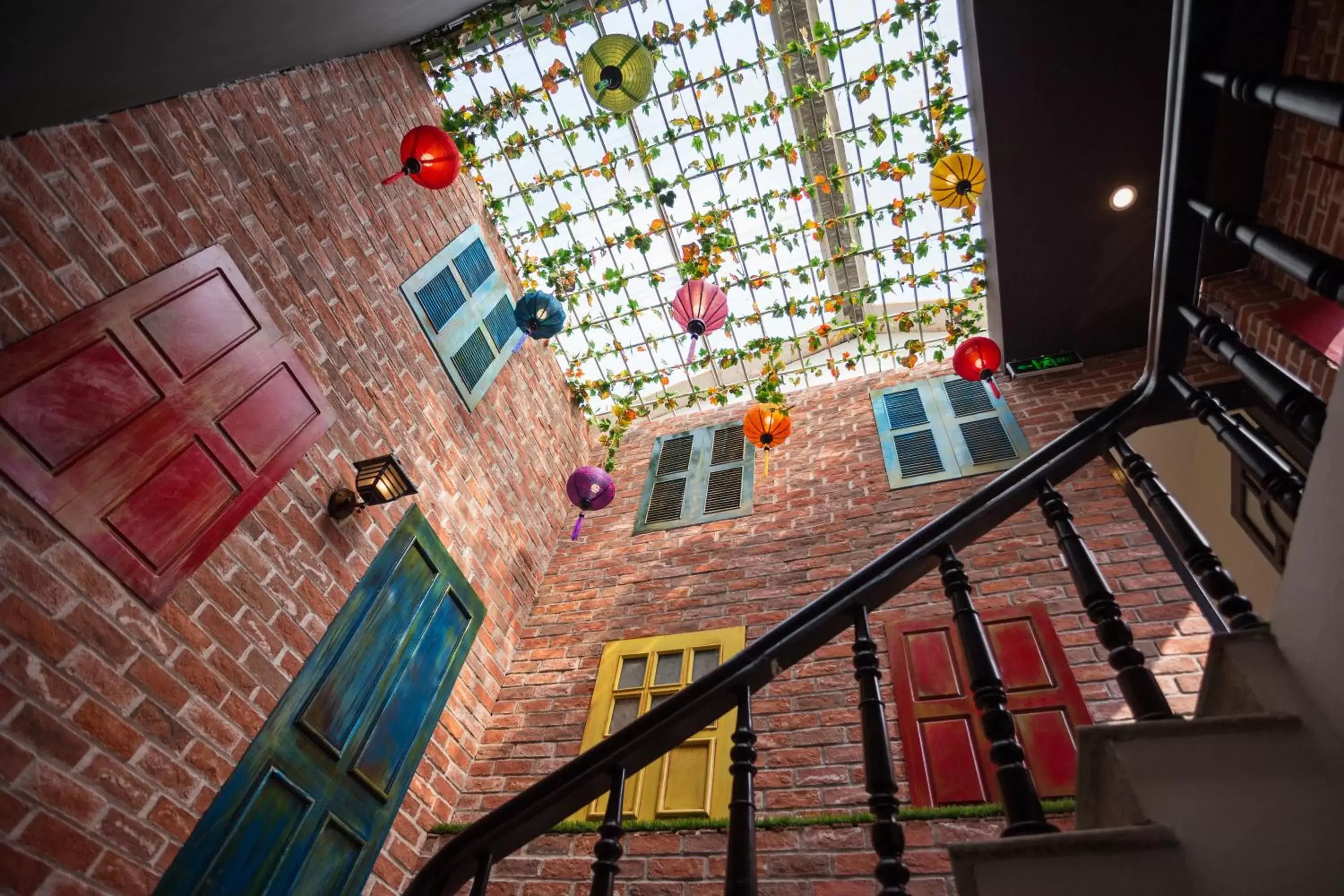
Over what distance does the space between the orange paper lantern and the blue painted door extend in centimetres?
220

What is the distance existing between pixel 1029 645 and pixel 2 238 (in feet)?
14.4

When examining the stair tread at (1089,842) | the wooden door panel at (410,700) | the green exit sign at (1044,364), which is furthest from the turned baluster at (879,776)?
the green exit sign at (1044,364)

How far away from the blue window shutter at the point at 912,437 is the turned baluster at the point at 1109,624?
3.29 metres

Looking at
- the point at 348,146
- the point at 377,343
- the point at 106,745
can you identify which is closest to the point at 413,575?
the point at 377,343

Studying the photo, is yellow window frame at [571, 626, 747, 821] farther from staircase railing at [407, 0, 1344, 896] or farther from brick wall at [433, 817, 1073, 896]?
staircase railing at [407, 0, 1344, 896]

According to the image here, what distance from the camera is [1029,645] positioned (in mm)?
3436

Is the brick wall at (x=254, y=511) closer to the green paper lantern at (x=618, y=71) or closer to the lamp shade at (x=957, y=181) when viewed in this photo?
the green paper lantern at (x=618, y=71)

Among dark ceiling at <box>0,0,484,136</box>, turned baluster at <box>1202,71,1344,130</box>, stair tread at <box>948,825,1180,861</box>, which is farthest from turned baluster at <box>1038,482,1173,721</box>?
dark ceiling at <box>0,0,484,136</box>

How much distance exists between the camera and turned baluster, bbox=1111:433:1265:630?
1.22m

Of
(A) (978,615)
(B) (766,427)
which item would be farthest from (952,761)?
(B) (766,427)

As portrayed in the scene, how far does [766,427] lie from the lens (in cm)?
498

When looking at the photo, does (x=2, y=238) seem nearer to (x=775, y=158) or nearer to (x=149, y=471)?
(x=149, y=471)

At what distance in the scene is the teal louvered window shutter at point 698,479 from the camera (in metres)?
5.23

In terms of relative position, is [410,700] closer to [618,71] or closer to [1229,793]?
[1229,793]
